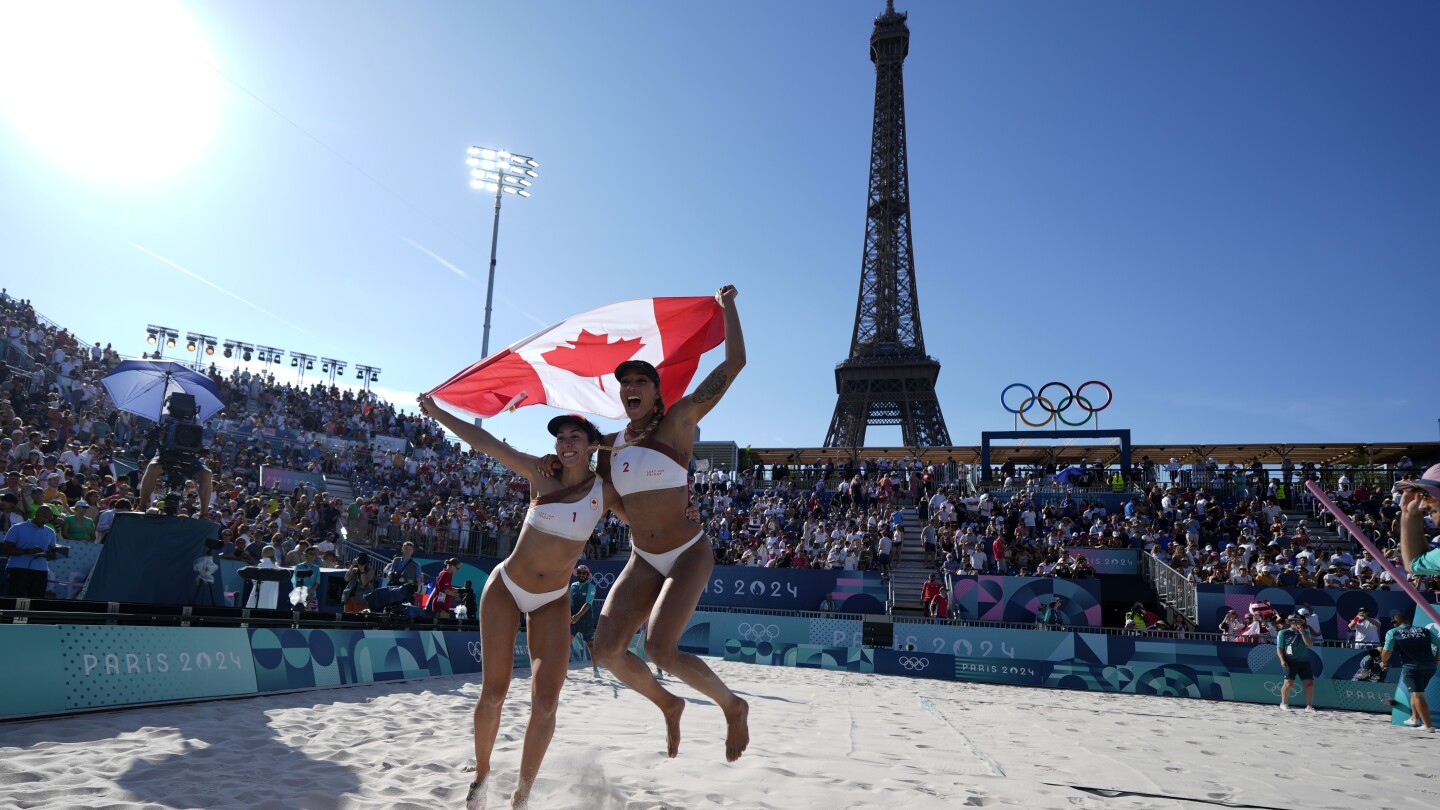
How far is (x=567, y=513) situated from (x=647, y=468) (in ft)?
1.68

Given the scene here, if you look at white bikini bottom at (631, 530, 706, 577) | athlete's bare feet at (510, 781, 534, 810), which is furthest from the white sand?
white bikini bottom at (631, 530, 706, 577)

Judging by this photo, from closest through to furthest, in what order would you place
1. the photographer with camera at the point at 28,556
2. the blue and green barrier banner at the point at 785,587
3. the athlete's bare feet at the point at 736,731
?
1. the athlete's bare feet at the point at 736,731
2. the photographer with camera at the point at 28,556
3. the blue and green barrier banner at the point at 785,587

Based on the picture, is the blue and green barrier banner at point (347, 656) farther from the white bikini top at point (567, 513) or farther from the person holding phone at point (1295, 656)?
the person holding phone at point (1295, 656)

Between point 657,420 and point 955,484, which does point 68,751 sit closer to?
point 657,420

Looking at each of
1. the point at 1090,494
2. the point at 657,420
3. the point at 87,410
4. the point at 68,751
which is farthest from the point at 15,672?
the point at 1090,494

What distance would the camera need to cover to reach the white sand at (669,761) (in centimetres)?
505

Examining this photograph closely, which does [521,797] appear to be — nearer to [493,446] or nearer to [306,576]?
[493,446]

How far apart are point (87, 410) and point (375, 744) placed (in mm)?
19344

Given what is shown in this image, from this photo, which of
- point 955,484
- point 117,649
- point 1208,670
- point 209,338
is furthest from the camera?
point 209,338

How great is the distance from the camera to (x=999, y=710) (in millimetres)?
11984

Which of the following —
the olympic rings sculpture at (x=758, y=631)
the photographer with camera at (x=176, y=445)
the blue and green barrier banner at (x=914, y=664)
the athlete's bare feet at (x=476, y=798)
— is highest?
the photographer with camera at (x=176, y=445)

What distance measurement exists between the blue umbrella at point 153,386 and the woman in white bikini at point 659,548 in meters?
7.90

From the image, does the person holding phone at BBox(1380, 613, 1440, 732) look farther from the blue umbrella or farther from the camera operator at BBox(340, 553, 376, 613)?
the blue umbrella

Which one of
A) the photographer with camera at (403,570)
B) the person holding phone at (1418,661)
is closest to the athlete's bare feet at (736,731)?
the photographer with camera at (403,570)
